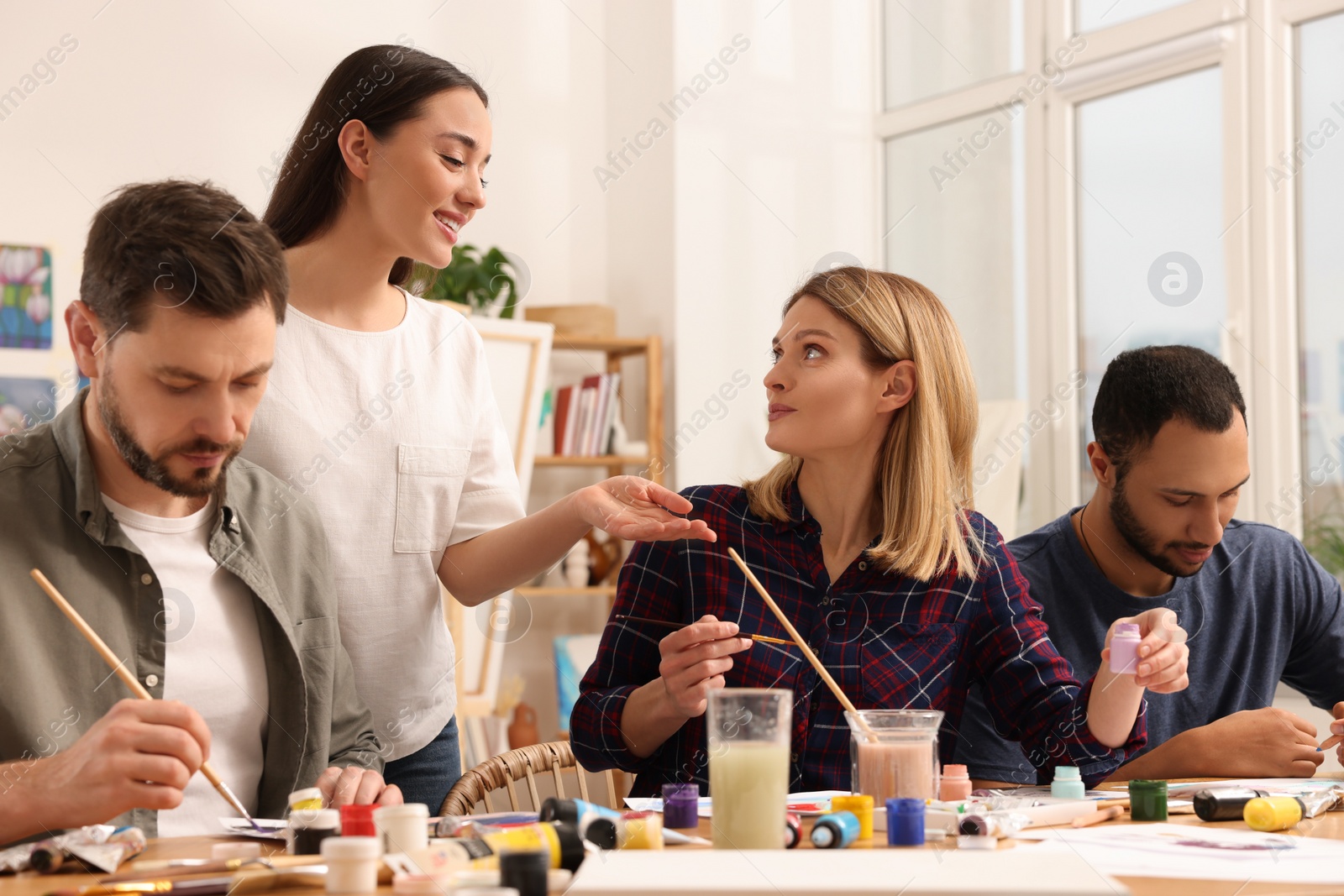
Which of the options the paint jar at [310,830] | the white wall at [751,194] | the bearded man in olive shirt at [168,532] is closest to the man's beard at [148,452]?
the bearded man in olive shirt at [168,532]

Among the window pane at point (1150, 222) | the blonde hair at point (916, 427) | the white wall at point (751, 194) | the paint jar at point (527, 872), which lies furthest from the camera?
the white wall at point (751, 194)

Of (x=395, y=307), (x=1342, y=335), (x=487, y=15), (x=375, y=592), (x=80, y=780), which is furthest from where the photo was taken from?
(x=487, y=15)

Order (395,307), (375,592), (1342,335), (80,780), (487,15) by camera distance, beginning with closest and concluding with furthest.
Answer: (80,780), (375,592), (395,307), (1342,335), (487,15)

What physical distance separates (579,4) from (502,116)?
0.61 m

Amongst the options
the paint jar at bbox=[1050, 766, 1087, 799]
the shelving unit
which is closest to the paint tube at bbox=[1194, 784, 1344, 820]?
the paint jar at bbox=[1050, 766, 1087, 799]

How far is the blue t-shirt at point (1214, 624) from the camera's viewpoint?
213 cm

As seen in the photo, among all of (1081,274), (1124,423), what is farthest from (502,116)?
(1124,423)

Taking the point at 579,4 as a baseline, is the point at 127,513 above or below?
below

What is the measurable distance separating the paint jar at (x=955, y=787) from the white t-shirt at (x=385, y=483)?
870 millimetres

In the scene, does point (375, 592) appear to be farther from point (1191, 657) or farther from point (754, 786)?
point (1191, 657)

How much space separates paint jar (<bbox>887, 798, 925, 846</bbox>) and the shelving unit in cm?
345

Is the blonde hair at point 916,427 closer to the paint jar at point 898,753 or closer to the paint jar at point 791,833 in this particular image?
the paint jar at point 898,753

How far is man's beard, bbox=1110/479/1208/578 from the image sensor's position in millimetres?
2135

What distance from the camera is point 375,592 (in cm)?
197
